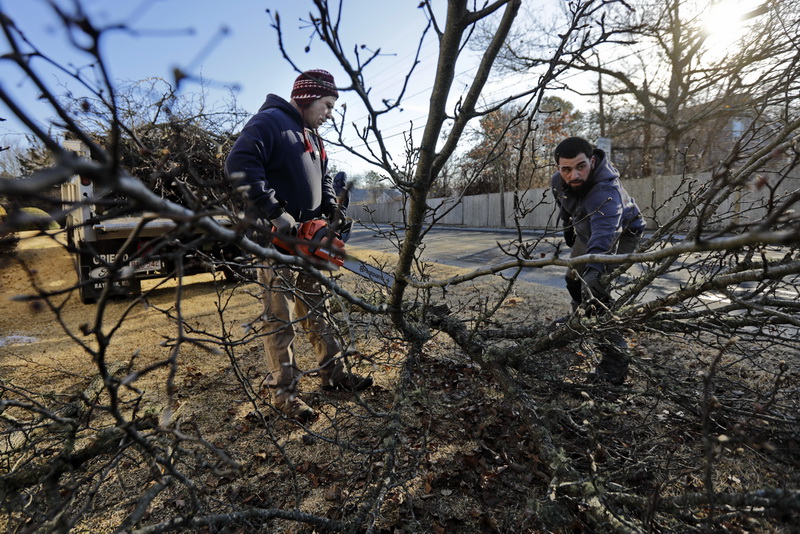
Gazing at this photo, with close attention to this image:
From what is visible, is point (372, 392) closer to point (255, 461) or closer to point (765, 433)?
point (255, 461)

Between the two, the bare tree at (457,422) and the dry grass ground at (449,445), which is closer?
the bare tree at (457,422)

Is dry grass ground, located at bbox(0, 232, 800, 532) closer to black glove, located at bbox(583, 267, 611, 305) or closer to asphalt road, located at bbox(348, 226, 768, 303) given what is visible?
black glove, located at bbox(583, 267, 611, 305)

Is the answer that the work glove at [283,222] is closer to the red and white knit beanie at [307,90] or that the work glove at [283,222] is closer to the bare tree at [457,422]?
the bare tree at [457,422]

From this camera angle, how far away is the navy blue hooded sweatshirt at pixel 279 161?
2.57m

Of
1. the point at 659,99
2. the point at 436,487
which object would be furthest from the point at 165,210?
the point at 659,99

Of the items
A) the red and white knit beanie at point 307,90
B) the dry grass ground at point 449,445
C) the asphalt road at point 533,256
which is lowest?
the dry grass ground at point 449,445

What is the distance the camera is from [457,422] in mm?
2627

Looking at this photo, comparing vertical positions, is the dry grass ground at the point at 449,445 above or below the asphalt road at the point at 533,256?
below

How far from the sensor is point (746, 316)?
2205 millimetres

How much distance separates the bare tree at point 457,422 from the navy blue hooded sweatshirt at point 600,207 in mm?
331

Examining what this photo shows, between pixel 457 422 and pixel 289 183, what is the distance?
6.78 ft

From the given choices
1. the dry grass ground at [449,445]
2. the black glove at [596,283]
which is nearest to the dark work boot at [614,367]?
the dry grass ground at [449,445]

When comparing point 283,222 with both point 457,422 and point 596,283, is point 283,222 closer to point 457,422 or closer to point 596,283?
point 457,422

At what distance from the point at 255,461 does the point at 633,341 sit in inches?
134
